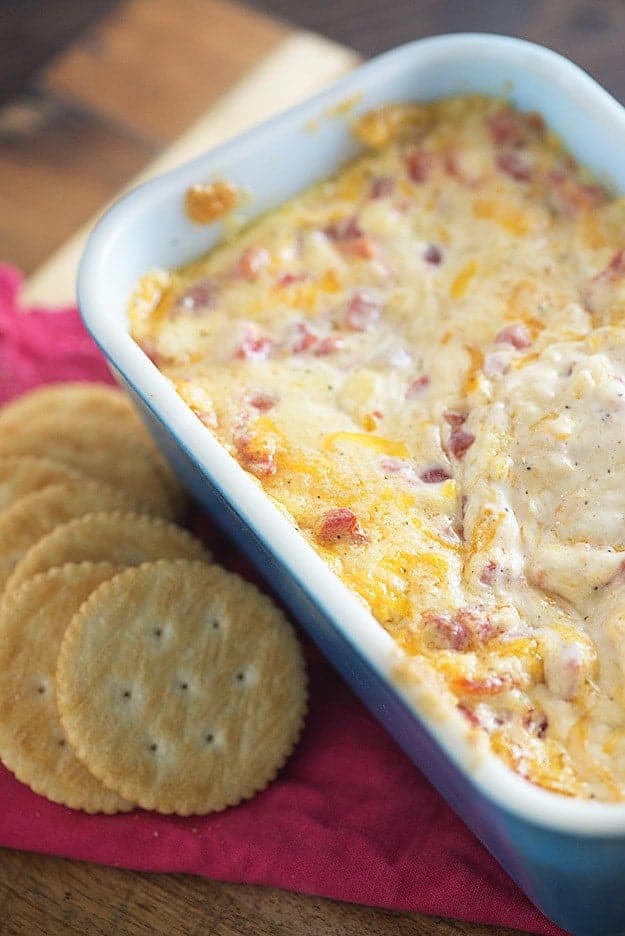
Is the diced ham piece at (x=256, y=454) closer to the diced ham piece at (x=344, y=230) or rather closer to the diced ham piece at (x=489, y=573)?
the diced ham piece at (x=489, y=573)

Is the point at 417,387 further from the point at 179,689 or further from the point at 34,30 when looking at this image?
the point at 34,30

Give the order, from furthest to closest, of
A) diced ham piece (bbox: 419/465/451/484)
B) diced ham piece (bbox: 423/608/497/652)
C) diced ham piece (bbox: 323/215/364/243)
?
diced ham piece (bbox: 323/215/364/243) < diced ham piece (bbox: 419/465/451/484) < diced ham piece (bbox: 423/608/497/652)

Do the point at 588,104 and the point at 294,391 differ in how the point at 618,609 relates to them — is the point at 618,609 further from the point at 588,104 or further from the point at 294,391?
the point at 588,104

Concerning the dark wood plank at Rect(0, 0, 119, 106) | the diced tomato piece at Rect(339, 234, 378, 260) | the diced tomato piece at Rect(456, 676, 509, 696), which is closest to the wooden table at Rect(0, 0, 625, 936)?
the dark wood plank at Rect(0, 0, 119, 106)

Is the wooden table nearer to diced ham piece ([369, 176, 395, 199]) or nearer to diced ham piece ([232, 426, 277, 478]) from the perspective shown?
diced ham piece ([369, 176, 395, 199])

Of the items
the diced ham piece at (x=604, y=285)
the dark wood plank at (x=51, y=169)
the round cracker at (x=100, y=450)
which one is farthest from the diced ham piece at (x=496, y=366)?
the dark wood plank at (x=51, y=169)

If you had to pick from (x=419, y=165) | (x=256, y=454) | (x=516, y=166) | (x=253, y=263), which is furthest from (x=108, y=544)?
(x=516, y=166)

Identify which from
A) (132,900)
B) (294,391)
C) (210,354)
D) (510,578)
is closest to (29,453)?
(210,354)
